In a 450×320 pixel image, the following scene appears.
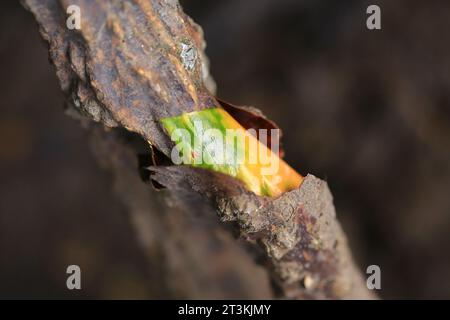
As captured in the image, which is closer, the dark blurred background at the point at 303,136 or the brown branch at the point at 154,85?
the brown branch at the point at 154,85

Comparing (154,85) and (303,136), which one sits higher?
(303,136)

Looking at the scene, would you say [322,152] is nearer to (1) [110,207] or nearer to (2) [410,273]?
(2) [410,273]

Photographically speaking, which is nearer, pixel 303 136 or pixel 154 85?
pixel 154 85

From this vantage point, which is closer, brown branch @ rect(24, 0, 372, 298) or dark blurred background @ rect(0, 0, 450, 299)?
brown branch @ rect(24, 0, 372, 298)
